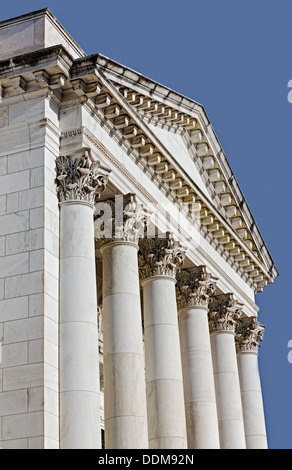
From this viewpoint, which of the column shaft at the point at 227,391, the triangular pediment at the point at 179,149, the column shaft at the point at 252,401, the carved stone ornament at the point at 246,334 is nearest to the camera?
the triangular pediment at the point at 179,149

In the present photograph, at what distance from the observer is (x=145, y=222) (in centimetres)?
4275

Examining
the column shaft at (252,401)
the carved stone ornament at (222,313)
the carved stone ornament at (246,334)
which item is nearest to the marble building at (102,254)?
the carved stone ornament at (222,313)

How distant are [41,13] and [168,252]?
533 inches

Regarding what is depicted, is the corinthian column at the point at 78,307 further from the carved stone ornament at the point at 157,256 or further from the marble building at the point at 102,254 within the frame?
the carved stone ornament at the point at 157,256

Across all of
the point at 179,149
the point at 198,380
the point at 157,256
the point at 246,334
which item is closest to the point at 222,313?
the point at 246,334

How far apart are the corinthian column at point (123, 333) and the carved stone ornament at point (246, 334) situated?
19364 millimetres

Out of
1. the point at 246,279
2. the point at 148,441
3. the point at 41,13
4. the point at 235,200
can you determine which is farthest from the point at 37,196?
the point at 246,279

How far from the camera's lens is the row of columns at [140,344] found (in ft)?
112

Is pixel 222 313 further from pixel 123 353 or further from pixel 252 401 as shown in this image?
pixel 123 353

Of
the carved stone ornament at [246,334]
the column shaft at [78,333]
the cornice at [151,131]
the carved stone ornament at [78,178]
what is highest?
the cornice at [151,131]

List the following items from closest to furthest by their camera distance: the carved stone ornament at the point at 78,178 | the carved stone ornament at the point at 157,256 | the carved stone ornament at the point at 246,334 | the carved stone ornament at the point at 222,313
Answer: the carved stone ornament at the point at 78,178 < the carved stone ornament at the point at 157,256 < the carved stone ornament at the point at 222,313 < the carved stone ornament at the point at 246,334

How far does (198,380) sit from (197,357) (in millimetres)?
1351

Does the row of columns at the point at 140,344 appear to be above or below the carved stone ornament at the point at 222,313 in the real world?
below

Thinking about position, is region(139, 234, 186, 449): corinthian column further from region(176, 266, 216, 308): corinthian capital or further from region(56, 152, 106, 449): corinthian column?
region(56, 152, 106, 449): corinthian column
